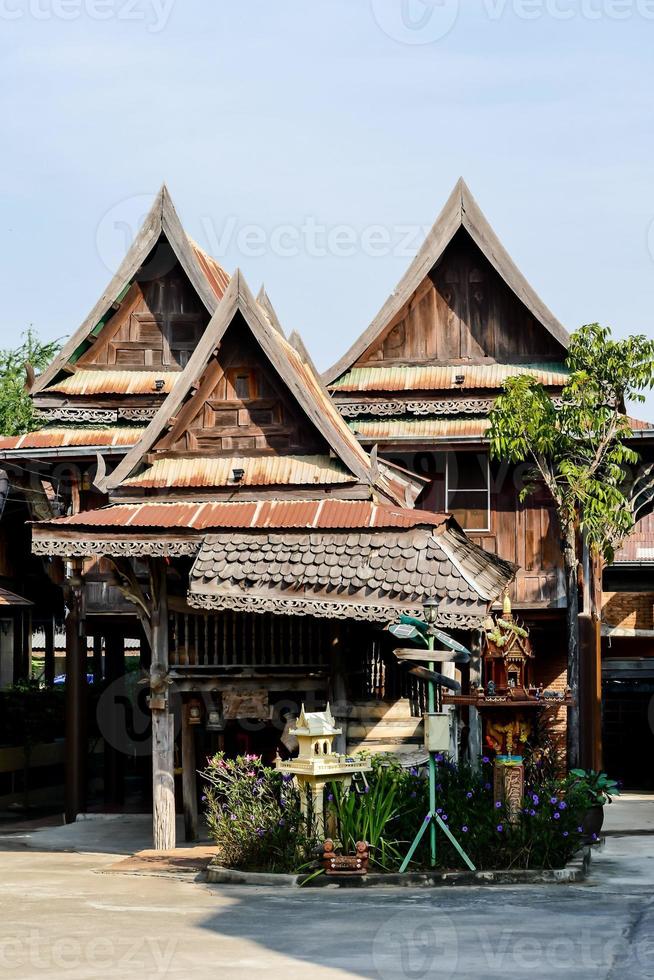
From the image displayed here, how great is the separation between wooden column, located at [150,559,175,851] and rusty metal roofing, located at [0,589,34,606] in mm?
8466

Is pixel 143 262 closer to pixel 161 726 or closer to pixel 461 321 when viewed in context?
pixel 461 321

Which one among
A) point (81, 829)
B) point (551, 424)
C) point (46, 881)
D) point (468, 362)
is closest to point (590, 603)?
point (551, 424)

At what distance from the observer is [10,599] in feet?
89.1

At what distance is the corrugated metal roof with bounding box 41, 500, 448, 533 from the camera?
18.1 m

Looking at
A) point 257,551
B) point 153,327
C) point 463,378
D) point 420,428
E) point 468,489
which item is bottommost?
point 257,551

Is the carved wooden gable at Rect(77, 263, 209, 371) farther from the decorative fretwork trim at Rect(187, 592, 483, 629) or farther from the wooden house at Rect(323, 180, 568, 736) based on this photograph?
the decorative fretwork trim at Rect(187, 592, 483, 629)

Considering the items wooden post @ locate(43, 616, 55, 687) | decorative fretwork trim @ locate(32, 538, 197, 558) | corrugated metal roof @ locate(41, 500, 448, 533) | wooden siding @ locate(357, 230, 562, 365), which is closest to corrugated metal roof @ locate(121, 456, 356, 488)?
corrugated metal roof @ locate(41, 500, 448, 533)

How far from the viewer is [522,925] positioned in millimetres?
11930

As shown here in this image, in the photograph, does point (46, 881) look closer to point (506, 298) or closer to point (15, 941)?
point (15, 941)

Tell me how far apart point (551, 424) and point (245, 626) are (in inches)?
283

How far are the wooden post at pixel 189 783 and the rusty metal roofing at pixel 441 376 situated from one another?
27.6 feet

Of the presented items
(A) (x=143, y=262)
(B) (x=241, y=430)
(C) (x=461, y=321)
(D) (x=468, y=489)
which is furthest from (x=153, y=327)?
(B) (x=241, y=430)

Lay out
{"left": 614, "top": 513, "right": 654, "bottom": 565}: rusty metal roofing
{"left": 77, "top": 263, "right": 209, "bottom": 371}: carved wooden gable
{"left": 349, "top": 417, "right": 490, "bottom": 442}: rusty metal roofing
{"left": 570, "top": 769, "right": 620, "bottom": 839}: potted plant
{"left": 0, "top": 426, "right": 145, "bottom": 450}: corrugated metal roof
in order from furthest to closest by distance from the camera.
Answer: {"left": 614, "top": 513, "right": 654, "bottom": 565}: rusty metal roofing, {"left": 77, "top": 263, "right": 209, "bottom": 371}: carved wooden gable, {"left": 349, "top": 417, "right": 490, "bottom": 442}: rusty metal roofing, {"left": 0, "top": 426, "right": 145, "bottom": 450}: corrugated metal roof, {"left": 570, "top": 769, "right": 620, "bottom": 839}: potted plant

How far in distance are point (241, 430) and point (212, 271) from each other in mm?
7570
